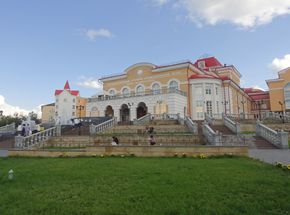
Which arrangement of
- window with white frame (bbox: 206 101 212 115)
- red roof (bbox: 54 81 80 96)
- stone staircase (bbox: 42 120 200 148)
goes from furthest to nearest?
red roof (bbox: 54 81 80 96)
window with white frame (bbox: 206 101 212 115)
stone staircase (bbox: 42 120 200 148)

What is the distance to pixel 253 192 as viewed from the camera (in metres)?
5.30

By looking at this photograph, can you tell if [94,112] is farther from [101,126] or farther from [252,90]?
[252,90]

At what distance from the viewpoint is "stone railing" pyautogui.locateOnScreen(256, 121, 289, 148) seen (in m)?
15.8

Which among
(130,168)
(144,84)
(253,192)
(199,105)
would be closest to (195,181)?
(253,192)

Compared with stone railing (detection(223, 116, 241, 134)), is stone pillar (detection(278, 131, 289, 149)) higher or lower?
lower

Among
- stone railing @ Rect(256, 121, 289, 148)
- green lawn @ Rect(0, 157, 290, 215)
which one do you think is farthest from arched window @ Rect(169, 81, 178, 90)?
green lawn @ Rect(0, 157, 290, 215)

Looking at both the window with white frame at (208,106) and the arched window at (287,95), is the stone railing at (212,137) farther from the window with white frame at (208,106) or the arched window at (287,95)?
the arched window at (287,95)

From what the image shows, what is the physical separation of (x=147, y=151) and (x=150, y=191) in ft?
21.4

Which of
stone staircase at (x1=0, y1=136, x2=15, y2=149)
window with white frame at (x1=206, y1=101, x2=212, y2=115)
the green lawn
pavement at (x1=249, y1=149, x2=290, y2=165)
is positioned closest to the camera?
the green lawn

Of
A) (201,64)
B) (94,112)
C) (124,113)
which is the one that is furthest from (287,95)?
(94,112)

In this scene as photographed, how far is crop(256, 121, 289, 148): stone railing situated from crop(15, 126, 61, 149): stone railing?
60.0ft

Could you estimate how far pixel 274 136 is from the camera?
17.2 meters

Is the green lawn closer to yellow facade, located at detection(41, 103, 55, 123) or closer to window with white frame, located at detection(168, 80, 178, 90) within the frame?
window with white frame, located at detection(168, 80, 178, 90)

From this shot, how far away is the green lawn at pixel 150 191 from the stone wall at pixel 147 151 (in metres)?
3.35
